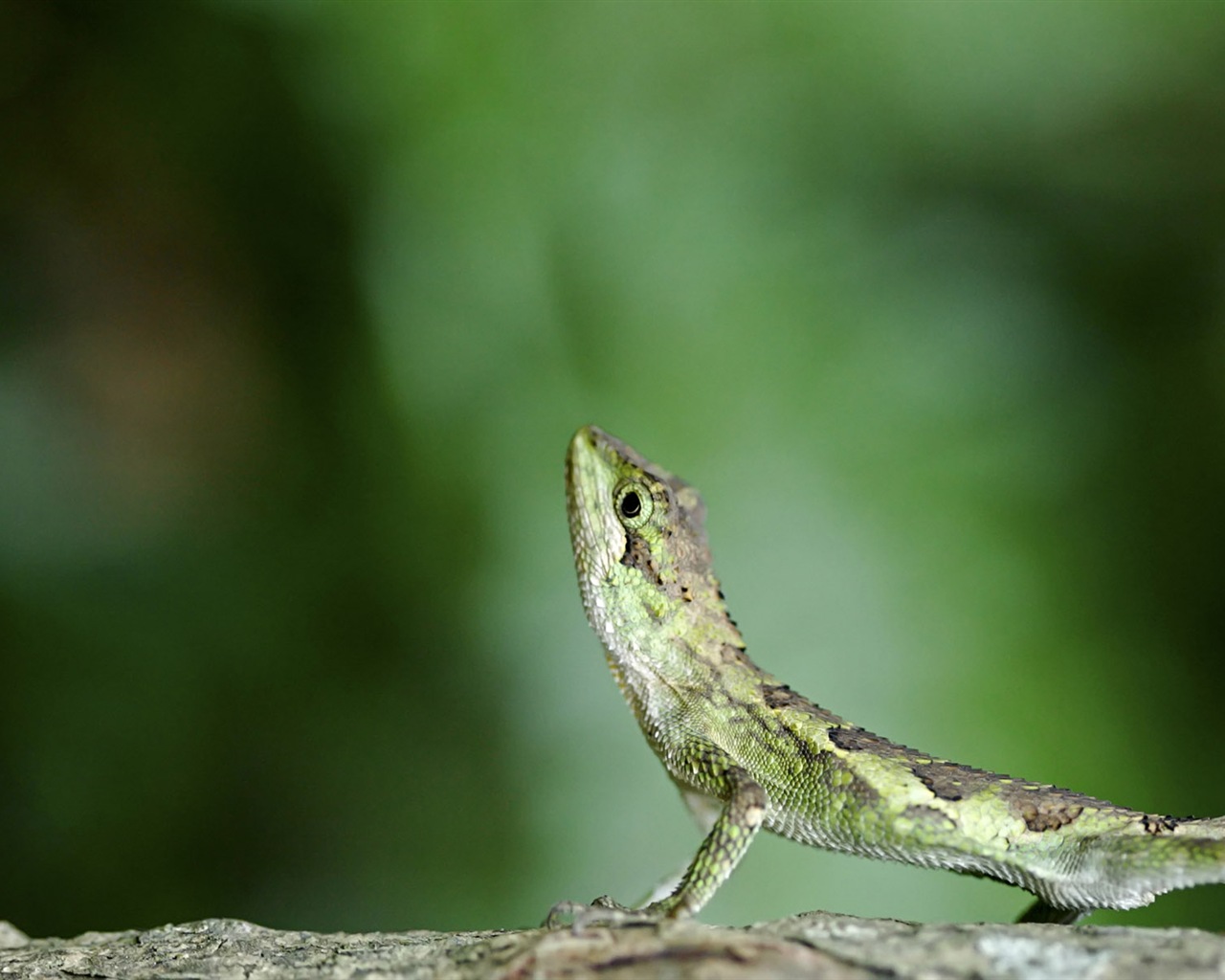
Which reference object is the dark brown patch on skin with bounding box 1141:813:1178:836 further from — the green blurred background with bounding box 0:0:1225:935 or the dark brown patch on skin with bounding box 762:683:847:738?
the green blurred background with bounding box 0:0:1225:935

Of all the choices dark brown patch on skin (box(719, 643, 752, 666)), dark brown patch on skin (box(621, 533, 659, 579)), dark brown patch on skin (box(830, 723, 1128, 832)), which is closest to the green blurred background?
dark brown patch on skin (box(719, 643, 752, 666))

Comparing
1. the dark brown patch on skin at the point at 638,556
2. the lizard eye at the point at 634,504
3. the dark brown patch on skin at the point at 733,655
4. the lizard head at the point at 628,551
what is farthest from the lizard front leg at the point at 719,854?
the lizard eye at the point at 634,504

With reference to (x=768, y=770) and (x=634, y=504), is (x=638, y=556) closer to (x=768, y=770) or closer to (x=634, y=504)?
(x=634, y=504)

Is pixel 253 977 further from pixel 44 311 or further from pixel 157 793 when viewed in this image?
pixel 44 311

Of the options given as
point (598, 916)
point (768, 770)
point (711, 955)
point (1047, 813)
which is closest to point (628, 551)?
point (768, 770)

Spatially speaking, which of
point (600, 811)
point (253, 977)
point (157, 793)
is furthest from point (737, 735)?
point (157, 793)
